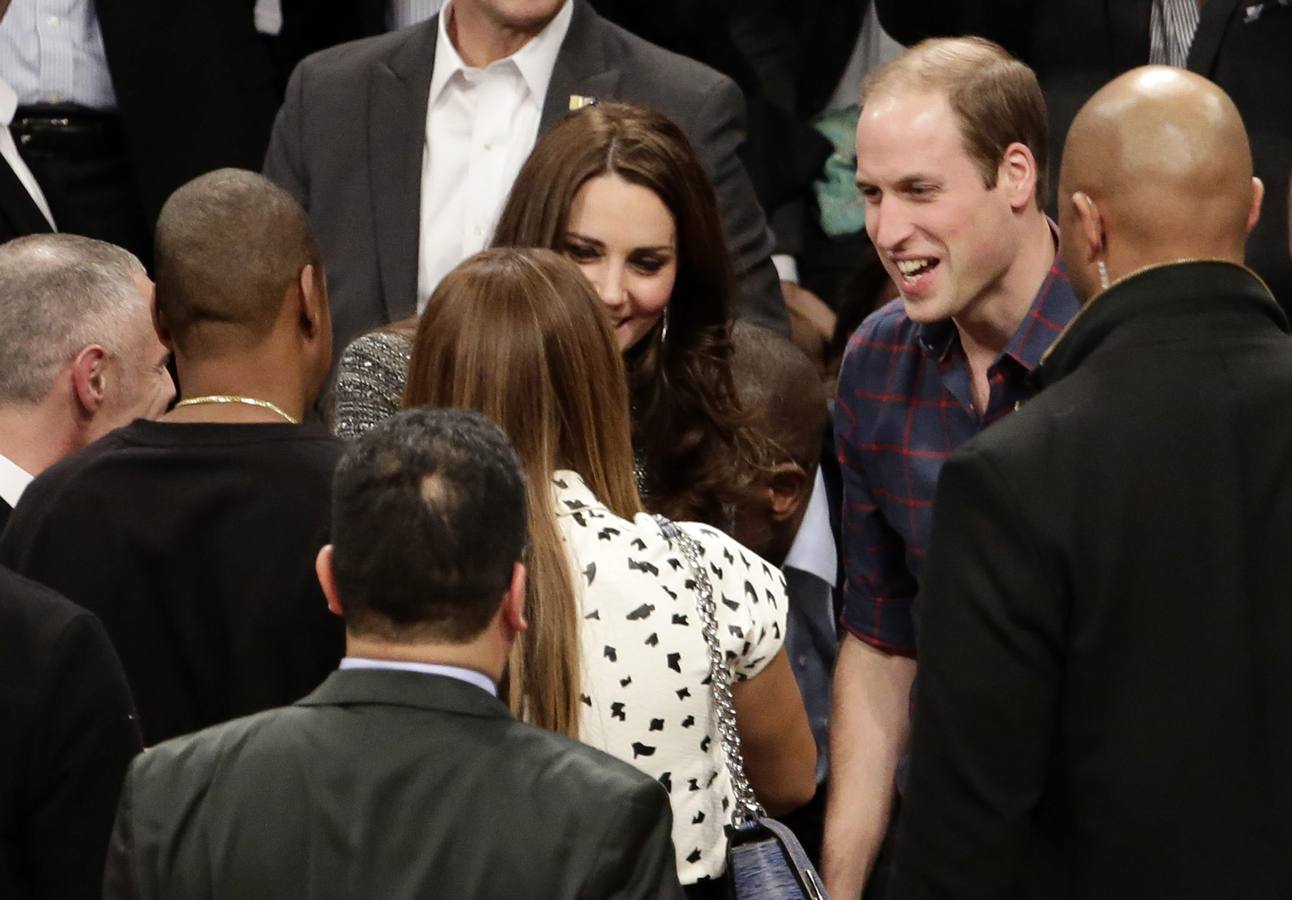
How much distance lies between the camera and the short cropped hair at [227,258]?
3.10 meters

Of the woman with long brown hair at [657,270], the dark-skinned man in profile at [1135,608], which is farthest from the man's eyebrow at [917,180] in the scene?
the dark-skinned man in profile at [1135,608]

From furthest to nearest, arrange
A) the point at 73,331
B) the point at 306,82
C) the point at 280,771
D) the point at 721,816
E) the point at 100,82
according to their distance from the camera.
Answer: the point at 100,82 < the point at 306,82 < the point at 73,331 < the point at 721,816 < the point at 280,771

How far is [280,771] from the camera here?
210cm

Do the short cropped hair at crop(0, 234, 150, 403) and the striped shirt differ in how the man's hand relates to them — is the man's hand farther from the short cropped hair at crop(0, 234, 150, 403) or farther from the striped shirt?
the striped shirt

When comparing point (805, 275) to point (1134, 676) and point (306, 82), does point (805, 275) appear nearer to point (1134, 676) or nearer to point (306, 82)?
point (306, 82)

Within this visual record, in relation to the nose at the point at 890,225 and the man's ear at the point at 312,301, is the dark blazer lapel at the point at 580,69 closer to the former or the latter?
the nose at the point at 890,225

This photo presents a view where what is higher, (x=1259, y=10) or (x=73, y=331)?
(x=1259, y=10)

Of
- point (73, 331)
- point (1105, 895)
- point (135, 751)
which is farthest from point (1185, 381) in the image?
→ point (73, 331)

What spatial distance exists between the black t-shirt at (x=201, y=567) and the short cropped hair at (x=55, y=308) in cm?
55

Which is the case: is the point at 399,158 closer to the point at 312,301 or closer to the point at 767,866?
the point at 312,301

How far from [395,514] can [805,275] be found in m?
3.41

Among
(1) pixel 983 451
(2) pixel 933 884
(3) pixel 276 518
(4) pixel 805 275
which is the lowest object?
(4) pixel 805 275

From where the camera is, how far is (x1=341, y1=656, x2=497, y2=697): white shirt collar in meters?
2.14

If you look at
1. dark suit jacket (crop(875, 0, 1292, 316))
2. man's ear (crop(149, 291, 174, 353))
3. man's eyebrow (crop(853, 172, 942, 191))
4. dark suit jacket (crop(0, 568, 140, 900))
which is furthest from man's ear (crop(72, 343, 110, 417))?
dark suit jacket (crop(875, 0, 1292, 316))
